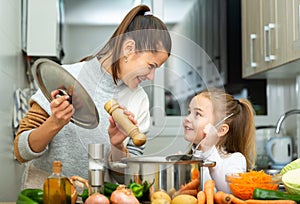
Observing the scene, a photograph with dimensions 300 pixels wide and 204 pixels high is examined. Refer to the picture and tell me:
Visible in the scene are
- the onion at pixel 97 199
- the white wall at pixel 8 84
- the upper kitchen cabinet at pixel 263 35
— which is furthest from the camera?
the upper kitchen cabinet at pixel 263 35

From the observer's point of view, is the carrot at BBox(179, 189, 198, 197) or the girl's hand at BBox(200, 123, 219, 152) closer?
the carrot at BBox(179, 189, 198, 197)

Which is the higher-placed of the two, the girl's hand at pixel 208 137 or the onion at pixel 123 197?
the girl's hand at pixel 208 137

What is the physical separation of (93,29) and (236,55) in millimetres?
971

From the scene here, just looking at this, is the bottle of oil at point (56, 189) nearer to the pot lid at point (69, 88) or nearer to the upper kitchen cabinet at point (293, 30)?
the pot lid at point (69, 88)

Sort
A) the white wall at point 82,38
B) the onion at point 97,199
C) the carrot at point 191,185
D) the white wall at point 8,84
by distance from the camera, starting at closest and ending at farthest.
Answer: the onion at point 97,199 → the carrot at point 191,185 → the white wall at point 8,84 → the white wall at point 82,38

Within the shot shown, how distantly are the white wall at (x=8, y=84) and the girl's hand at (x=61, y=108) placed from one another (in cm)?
77

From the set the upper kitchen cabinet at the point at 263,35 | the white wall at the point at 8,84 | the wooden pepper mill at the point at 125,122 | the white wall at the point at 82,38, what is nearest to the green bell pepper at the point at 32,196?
the wooden pepper mill at the point at 125,122

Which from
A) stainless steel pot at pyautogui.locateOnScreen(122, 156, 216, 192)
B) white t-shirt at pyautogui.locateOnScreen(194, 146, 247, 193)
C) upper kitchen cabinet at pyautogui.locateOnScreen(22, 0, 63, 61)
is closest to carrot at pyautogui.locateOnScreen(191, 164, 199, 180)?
stainless steel pot at pyautogui.locateOnScreen(122, 156, 216, 192)

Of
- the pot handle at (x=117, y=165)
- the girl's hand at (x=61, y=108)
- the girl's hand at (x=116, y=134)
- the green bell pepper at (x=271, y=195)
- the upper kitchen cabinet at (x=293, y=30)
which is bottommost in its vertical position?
the green bell pepper at (x=271, y=195)

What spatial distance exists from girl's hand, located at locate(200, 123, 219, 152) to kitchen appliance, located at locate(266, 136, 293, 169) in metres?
1.58

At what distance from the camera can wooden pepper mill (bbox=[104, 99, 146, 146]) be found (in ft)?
4.41

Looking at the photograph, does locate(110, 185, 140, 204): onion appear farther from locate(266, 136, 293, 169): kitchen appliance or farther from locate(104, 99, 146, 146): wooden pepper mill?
locate(266, 136, 293, 169): kitchen appliance

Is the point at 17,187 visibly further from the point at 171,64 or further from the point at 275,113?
the point at 275,113

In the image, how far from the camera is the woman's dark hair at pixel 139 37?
1.35 meters
